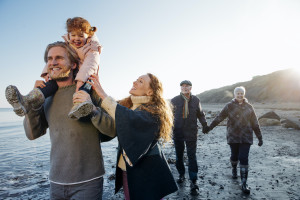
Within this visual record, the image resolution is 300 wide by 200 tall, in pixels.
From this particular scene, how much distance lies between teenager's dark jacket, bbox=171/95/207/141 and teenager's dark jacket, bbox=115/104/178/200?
300 centimetres

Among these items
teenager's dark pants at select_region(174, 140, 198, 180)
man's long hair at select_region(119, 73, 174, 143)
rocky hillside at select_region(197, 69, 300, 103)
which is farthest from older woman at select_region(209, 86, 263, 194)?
rocky hillside at select_region(197, 69, 300, 103)

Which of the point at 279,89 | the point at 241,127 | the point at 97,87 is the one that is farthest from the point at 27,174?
the point at 279,89

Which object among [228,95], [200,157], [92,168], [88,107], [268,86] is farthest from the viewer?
[228,95]

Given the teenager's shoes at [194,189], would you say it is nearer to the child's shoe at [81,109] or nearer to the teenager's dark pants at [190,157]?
the teenager's dark pants at [190,157]

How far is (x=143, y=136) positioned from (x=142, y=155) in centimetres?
21

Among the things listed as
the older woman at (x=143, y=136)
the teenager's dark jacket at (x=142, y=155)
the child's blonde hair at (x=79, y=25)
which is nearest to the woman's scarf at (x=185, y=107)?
the older woman at (x=143, y=136)

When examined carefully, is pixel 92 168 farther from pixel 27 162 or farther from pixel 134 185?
pixel 27 162

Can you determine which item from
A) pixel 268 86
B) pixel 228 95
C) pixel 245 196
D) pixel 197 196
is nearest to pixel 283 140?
pixel 245 196

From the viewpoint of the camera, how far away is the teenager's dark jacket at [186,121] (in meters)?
5.19

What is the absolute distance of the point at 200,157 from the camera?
8195 mm

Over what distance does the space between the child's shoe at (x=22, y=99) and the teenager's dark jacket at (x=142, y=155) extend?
2.76 feet

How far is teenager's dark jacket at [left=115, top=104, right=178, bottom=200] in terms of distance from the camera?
190 centimetres

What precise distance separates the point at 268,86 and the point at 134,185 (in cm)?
6291

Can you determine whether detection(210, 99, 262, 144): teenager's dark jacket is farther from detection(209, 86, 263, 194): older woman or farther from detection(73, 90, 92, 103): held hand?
detection(73, 90, 92, 103): held hand
